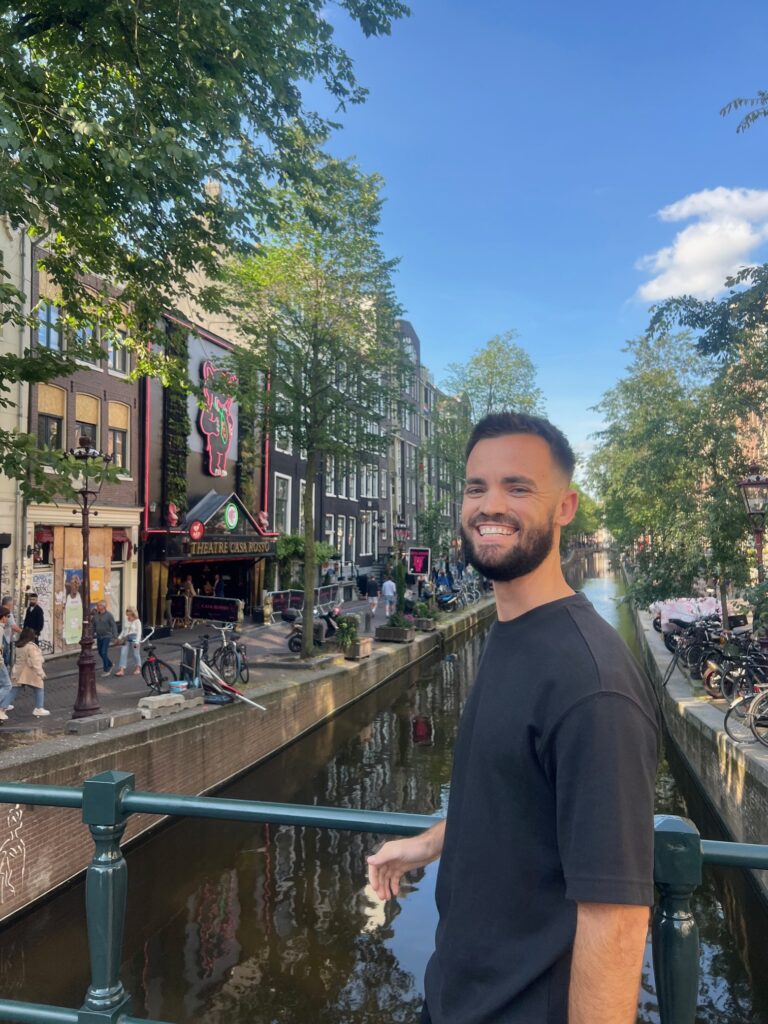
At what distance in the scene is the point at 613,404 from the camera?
97.8ft

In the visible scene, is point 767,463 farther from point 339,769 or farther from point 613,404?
point 613,404

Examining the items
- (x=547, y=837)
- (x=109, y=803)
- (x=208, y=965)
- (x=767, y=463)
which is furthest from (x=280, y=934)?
(x=767, y=463)

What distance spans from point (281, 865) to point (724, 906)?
4.99 m

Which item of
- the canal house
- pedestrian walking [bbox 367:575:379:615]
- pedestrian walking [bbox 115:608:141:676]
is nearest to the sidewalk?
pedestrian walking [bbox 115:608:141:676]

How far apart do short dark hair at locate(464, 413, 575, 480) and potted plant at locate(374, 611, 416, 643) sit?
2107 centimetres

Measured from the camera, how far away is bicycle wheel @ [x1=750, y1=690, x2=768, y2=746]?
8.76m

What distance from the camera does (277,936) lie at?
284 inches

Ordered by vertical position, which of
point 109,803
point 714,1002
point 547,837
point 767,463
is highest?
point 767,463

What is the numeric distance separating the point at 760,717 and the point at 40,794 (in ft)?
29.6

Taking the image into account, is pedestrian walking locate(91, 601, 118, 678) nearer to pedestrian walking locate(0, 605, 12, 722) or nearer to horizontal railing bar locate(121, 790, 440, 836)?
pedestrian walking locate(0, 605, 12, 722)

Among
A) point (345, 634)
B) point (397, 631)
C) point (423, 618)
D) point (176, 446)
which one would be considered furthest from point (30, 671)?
point (423, 618)

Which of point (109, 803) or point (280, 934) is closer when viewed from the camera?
point (109, 803)

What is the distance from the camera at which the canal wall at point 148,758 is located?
7051 millimetres

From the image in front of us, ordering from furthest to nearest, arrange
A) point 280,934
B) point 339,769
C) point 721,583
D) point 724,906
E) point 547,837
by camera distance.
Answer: point 721,583 < point 339,769 < point 724,906 < point 280,934 < point 547,837
